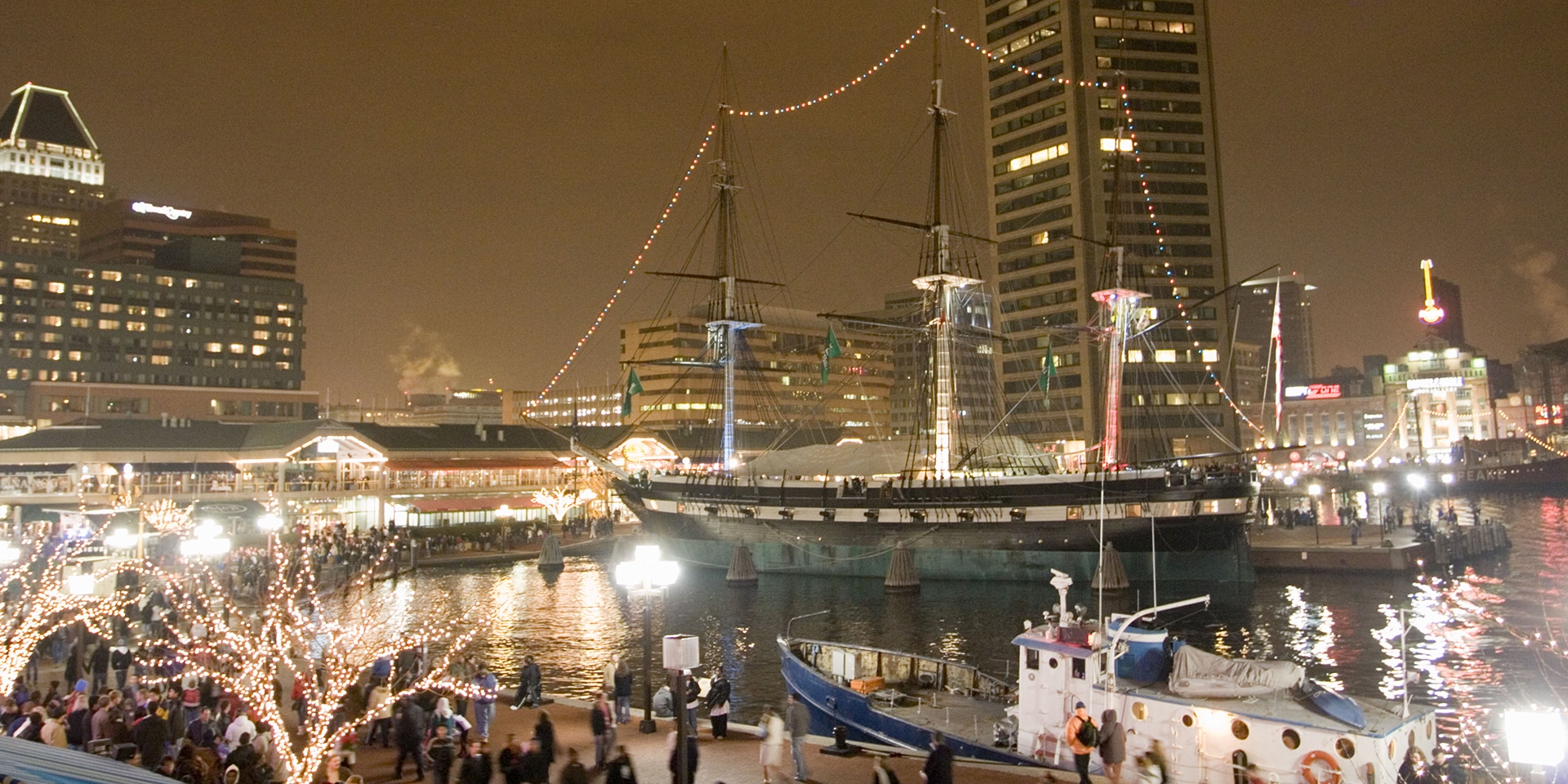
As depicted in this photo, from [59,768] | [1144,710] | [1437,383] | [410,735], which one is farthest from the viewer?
[1437,383]

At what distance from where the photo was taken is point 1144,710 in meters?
17.4

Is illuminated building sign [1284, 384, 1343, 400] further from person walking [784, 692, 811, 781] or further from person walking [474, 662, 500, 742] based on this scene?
person walking [474, 662, 500, 742]

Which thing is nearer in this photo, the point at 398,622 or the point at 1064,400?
the point at 398,622

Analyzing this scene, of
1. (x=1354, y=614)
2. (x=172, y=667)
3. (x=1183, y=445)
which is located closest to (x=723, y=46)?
(x=1354, y=614)

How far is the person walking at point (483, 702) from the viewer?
18828mm

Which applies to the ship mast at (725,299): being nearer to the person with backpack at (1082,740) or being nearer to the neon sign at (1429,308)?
the person with backpack at (1082,740)

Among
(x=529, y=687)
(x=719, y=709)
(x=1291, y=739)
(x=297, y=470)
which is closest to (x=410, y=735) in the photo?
(x=529, y=687)

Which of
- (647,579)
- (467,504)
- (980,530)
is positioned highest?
(467,504)

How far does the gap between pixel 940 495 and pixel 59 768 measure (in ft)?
145

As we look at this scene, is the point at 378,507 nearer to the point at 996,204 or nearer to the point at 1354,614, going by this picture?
the point at 1354,614

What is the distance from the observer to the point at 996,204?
5000 inches

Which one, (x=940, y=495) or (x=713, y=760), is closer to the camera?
(x=713, y=760)

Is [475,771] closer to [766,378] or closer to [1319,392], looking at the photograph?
[766,378]

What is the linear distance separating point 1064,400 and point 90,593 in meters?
102
